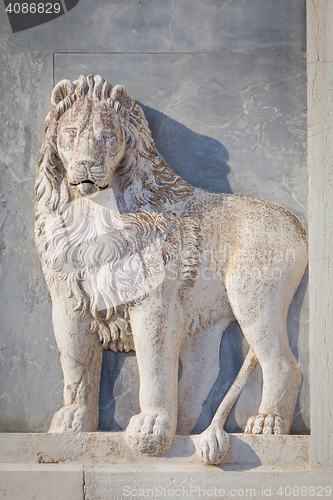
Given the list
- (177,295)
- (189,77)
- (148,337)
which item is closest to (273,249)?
(177,295)

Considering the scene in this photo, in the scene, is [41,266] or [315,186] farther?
[41,266]

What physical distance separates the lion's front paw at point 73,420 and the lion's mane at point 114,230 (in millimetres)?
399

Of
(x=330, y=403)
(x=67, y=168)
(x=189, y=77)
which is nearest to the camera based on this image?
(x=330, y=403)

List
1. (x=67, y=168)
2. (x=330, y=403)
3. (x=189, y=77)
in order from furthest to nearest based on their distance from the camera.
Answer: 1. (x=189, y=77)
2. (x=67, y=168)
3. (x=330, y=403)

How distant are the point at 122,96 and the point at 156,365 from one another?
1553 mm

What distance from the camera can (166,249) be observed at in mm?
3451

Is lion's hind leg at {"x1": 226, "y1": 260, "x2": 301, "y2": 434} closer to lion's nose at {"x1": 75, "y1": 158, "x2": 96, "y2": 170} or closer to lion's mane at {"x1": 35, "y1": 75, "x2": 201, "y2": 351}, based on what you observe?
lion's mane at {"x1": 35, "y1": 75, "x2": 201, "y2": 351}

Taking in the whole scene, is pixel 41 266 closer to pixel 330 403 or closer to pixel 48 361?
pixel 48 361

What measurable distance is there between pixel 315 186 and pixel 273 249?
420 mm

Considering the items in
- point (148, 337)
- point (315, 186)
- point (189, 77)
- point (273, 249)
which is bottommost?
point (148, 337)

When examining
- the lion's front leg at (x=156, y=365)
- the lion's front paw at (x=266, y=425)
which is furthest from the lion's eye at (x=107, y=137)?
the lion's front paw at (x=266, y=425)

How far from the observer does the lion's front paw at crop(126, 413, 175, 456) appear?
10.5ft

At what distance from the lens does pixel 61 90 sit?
3545 mm

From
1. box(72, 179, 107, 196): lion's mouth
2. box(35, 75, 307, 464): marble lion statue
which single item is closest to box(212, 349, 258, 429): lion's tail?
box(35, 75, 307, 464): marble lion statue
